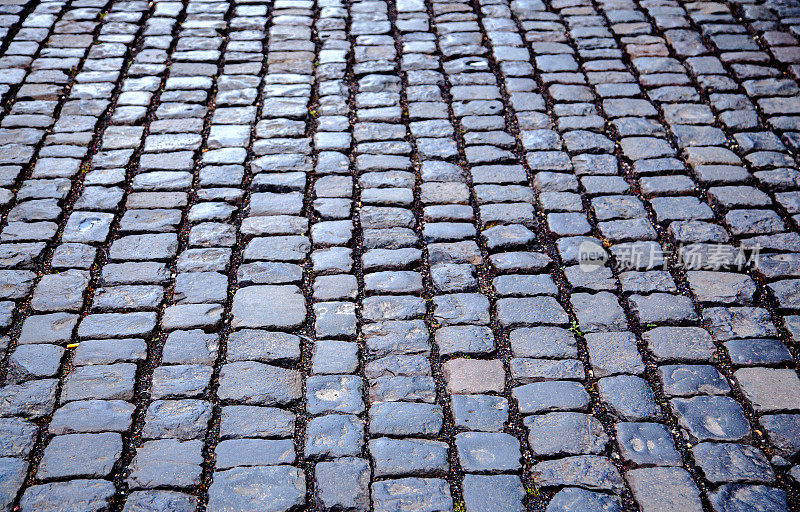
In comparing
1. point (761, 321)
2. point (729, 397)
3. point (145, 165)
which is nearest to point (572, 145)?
point (761, 321)

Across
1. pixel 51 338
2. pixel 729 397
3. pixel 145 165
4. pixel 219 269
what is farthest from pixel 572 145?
pixel 51 338

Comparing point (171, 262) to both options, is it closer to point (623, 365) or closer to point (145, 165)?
point (145, 165)

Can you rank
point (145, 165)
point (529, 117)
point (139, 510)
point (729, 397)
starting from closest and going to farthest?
point (139, 510) → point (729, 397) → point (145, 165) → point (529, 117)

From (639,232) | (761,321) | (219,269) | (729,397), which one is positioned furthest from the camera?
(639,232)

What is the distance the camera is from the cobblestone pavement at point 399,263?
2.59 m

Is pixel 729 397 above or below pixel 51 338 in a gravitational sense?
below

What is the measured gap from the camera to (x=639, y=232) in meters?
3.64

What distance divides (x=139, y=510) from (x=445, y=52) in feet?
12.4

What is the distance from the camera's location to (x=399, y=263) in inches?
136

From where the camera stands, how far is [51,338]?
3.01 metres

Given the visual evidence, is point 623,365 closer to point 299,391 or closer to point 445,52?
point 299,391

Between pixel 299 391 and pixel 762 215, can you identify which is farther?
pixel 762 215

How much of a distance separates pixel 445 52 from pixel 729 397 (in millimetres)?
3228

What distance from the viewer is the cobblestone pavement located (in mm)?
2590
